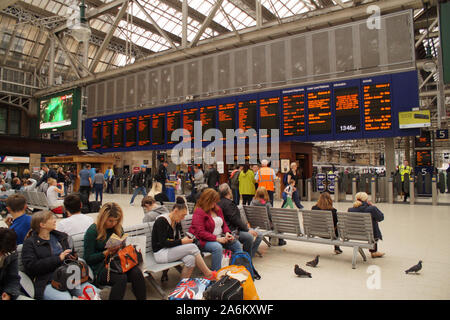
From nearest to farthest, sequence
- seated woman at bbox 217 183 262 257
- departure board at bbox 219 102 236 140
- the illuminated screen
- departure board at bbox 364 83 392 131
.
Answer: seated woman at bbox 217 183 262 257 → departure board at bbox 364 83 392 131 → departure board at bbox 219 102 236 140 → the illuminated screen

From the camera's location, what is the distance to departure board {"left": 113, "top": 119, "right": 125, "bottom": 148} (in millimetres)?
19000

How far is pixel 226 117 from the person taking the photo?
1495 centimetres

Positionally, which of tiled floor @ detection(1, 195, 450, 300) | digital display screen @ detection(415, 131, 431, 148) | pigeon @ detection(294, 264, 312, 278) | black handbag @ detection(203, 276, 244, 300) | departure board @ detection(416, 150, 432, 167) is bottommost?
tiled floor @ detection(1, 195, 450, 300)

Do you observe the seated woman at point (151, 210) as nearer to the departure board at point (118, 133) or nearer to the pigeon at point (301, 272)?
the pigeon at point (301, 272)

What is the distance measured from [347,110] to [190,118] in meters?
7.72

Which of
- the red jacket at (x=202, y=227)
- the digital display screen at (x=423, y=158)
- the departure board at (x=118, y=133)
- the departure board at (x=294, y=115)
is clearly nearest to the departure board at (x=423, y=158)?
the digital display screen at (x=423, y=158)

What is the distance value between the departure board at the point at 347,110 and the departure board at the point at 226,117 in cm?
464

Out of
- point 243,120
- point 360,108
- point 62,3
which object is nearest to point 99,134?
point 243,120

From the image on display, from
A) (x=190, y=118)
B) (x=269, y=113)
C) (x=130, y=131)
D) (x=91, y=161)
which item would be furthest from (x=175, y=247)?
(x=91, y=161)

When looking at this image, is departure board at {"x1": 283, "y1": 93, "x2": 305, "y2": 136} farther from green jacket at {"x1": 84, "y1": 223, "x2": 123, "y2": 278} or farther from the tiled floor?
green jacket at {"x1": 84, "y1": 223, "x2": 123, "y2": 278}

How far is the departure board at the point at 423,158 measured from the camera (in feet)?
58.1

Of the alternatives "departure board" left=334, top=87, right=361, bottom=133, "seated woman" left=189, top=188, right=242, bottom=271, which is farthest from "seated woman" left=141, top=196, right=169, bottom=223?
"departure board" left=334, top=87, right=361, bottom=133

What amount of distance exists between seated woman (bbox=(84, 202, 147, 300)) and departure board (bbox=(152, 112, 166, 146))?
14166 mm

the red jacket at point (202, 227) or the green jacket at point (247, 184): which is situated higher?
the green jacket at point (247, 184)
